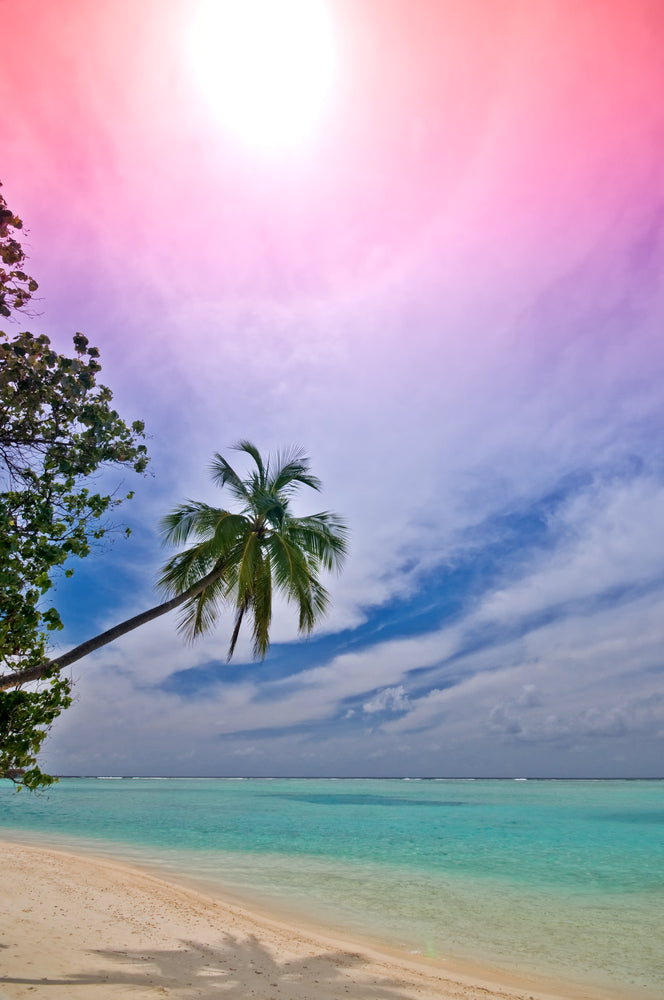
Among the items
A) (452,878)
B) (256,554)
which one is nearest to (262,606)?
(256,554)

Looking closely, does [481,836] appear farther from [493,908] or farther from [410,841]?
[493,908]

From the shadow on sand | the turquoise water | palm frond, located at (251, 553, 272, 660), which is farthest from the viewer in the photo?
palm frond, located at (251, 553, 272, 660)

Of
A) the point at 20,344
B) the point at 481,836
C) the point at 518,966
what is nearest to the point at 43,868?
the point at 518,966

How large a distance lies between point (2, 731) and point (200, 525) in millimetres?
7199

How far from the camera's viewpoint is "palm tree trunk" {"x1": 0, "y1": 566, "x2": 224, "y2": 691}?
6.39 m

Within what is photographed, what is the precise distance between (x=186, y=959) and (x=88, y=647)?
422 cm

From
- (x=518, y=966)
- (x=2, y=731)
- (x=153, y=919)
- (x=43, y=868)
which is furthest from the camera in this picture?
(x=43, y=868)

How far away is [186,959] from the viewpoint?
25.0 feet

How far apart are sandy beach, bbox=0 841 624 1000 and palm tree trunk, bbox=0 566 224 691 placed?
2.84 meters

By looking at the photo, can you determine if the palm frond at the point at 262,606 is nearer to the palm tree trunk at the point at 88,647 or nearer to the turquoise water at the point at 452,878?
the palm tree trunk at the point at 88,647

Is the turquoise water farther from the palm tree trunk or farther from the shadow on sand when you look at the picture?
the palm tree trunk

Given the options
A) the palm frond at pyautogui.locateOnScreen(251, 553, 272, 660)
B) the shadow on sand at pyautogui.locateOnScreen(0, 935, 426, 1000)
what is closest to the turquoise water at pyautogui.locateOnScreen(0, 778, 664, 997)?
the shadow on sand at pyautogui.locateOnScreen(0, 935, 426, 1000)

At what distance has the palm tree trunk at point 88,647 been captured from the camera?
252 inches

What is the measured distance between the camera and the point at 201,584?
1085cm
